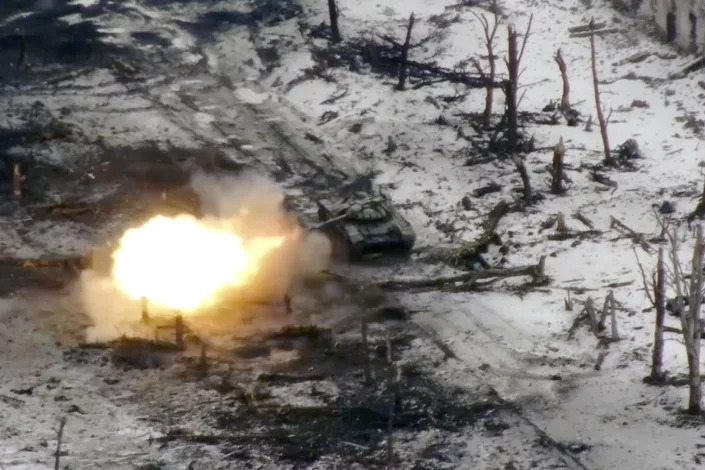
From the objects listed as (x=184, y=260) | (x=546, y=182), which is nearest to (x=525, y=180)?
(x=546, y=182)

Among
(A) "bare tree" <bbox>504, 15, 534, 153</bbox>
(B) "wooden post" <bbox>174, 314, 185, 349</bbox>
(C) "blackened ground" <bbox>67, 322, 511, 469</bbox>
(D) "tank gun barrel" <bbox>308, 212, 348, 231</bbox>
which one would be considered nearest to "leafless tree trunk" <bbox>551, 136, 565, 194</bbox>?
(A) "bare tree" <bbox>504, 15, 534, 153</bbox>

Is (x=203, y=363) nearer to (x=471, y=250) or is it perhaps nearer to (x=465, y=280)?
(x=465, y=280)

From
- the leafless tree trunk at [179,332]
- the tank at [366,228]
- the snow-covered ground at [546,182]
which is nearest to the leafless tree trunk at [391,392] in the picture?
the snow-covered ground at [546,182]

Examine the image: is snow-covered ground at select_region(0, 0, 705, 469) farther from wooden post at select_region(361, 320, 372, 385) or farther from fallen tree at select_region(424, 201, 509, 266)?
wooden post at select_region(361, 320, 372, 385)

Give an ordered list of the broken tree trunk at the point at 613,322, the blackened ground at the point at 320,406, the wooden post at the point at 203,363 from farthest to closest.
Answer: the broken tree trunk at the point at 613,322, the wooden post at the point at 203,363, the blackened ground at the point at 320,406

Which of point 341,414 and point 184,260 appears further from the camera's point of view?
point 184,260

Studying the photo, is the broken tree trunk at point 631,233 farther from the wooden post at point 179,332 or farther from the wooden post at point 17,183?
the wooden post at point 17,183
